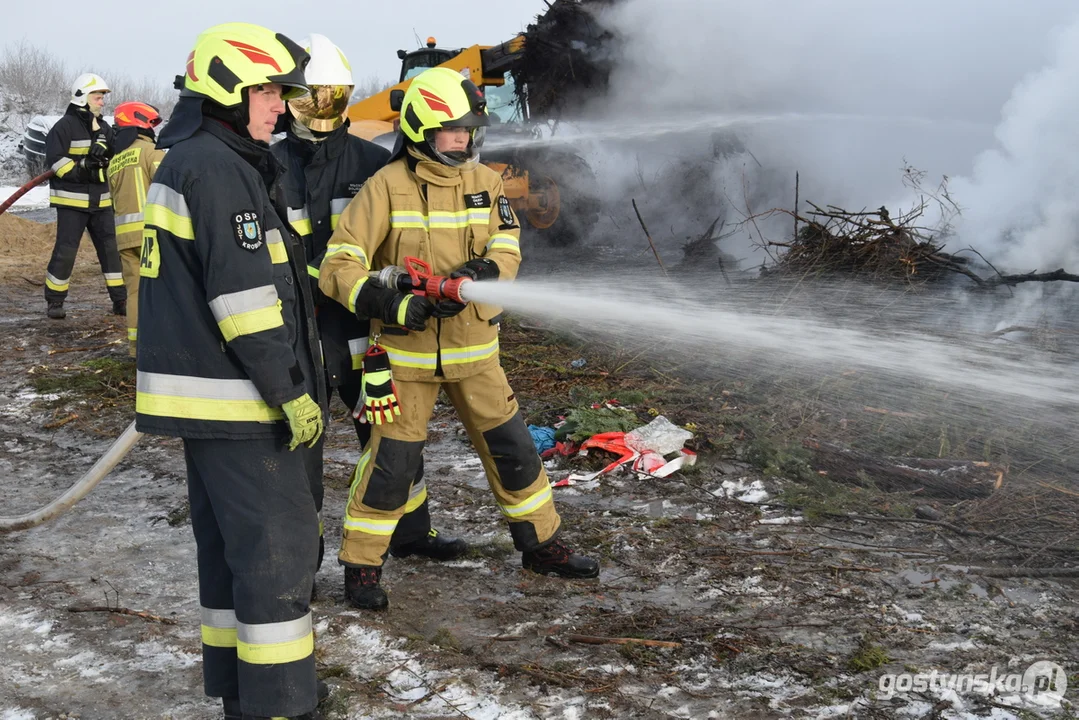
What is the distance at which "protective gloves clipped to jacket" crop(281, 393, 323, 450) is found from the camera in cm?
243

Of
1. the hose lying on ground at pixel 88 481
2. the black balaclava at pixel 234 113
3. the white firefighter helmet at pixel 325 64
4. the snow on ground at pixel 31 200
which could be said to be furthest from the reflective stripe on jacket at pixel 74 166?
the snow on ground at pixel 31 200

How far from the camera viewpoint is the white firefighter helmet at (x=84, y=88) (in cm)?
820

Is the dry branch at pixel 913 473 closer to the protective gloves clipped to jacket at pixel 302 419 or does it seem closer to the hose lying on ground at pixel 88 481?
the protective gloves clipped to jacket at pixel 302 419

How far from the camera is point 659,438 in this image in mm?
4879

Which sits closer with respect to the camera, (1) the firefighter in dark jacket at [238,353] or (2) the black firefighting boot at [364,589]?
(1) the firefighter in dark jacket at [238,353]

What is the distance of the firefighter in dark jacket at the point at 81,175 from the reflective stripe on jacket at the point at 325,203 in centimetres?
524

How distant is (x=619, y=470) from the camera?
4.78m

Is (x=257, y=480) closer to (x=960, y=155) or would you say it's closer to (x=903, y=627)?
(x=903, y=627)

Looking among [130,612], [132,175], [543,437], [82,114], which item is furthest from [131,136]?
[130,612]

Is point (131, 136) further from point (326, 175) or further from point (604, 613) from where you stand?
point (604, 613)

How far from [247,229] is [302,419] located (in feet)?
1.72

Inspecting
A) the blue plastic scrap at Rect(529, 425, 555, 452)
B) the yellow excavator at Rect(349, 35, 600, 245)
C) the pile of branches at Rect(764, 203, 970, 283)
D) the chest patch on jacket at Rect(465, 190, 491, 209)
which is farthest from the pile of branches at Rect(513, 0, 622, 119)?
the chest patch on jacket at Rect(465, 190, 491, 209)

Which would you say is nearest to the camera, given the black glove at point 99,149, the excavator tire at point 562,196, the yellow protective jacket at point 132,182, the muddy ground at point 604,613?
the muddy ground at point 604,613

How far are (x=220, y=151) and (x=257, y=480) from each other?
88cm
